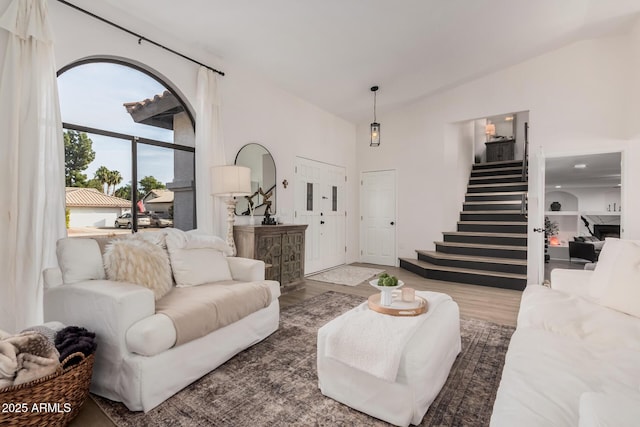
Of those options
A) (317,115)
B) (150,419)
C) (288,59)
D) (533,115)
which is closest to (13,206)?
(150,419)

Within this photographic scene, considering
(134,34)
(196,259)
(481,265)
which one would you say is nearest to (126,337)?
(196,259)

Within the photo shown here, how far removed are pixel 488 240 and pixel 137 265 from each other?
532cm

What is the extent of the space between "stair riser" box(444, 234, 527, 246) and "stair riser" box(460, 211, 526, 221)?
24.6 inches

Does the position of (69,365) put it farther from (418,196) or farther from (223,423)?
(418,196)

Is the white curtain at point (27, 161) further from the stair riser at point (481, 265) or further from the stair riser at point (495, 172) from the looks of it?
the stair riser at point (495, 172)

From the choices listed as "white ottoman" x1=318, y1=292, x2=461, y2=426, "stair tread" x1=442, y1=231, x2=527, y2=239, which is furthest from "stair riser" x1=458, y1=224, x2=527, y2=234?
"white ottoman" x1=318, y1=292, x2=461, y2=426

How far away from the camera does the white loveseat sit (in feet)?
3.14

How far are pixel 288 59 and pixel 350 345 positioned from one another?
11.7 ft

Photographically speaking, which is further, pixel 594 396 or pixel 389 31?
pixel 389 31

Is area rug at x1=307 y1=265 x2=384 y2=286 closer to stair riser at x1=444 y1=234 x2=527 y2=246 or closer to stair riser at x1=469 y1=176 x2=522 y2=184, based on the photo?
stair riser at x1=444 y1=234 x2=527 y2=246

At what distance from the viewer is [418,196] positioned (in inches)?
236

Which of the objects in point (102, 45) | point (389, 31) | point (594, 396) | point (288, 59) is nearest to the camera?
point (594, 396)

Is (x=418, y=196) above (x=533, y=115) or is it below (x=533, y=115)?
below

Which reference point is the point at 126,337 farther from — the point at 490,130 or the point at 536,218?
the point at 490,130
